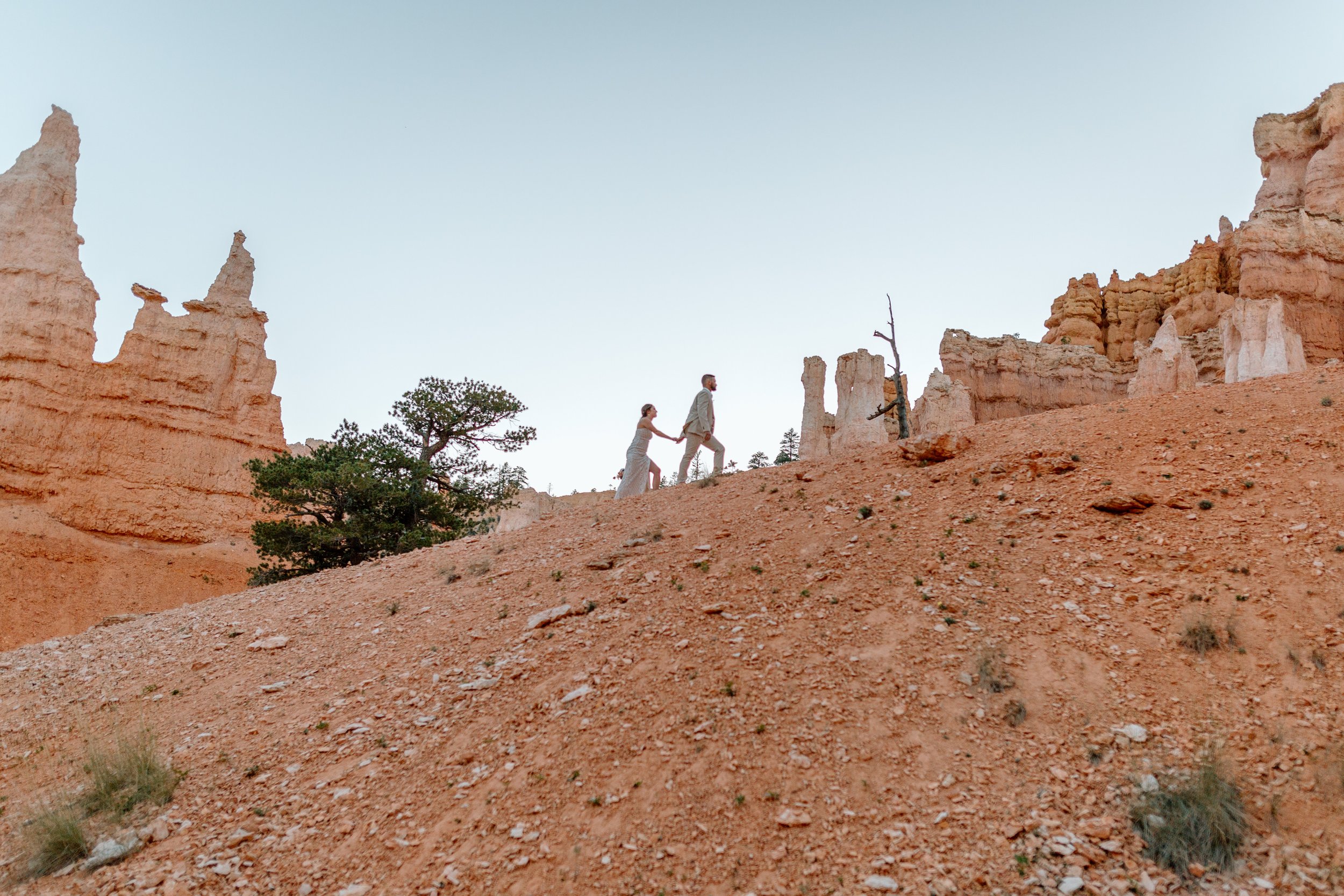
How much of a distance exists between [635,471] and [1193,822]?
978 centimetres

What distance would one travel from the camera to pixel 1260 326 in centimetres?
2805

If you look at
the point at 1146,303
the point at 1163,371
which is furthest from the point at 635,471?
the point at 1146,303

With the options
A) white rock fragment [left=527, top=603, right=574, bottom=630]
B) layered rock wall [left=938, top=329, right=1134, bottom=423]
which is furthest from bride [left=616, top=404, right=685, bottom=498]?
layered rock wall [left=938, top=329, right=1134, bottom=423]

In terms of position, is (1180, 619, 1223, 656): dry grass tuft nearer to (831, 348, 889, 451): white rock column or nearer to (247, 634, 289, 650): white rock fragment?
(247, 634, 289, 650): white rock fragment

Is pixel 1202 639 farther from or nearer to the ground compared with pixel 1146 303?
nearer to the ground

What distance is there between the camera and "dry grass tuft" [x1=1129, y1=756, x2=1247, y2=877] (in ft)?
12.4

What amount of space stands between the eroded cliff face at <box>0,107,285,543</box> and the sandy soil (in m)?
27.6

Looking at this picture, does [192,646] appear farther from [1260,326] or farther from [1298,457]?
[1260,326]

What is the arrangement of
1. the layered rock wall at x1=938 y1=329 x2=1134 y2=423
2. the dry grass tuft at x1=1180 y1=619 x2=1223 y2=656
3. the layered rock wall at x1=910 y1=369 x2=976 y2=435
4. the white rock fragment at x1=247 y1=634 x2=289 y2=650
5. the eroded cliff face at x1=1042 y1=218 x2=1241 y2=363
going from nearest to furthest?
the dry grass tuft at x1=1180 y1=619 x2=1223 y2=656
the white rock fragment at x1=247 y1=634 x2=289 y2=650
the layered rock wall at x1=910 y1=369 x2=976 y2=435
the layered rock wall at x1=938 y1=329 x2=1134 y2=423
the eroded cliff face at x1=1042 y1=218 x2=1241 y2=363

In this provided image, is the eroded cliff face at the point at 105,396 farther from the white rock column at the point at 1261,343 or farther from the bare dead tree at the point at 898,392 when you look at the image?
the white rock column at the point at 1261,343

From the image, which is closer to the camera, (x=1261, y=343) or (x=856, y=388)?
(x=1261, y=343)

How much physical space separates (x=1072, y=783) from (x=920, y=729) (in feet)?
3.18

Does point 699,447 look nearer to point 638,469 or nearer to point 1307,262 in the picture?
point 638,469

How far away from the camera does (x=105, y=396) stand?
33188mm
